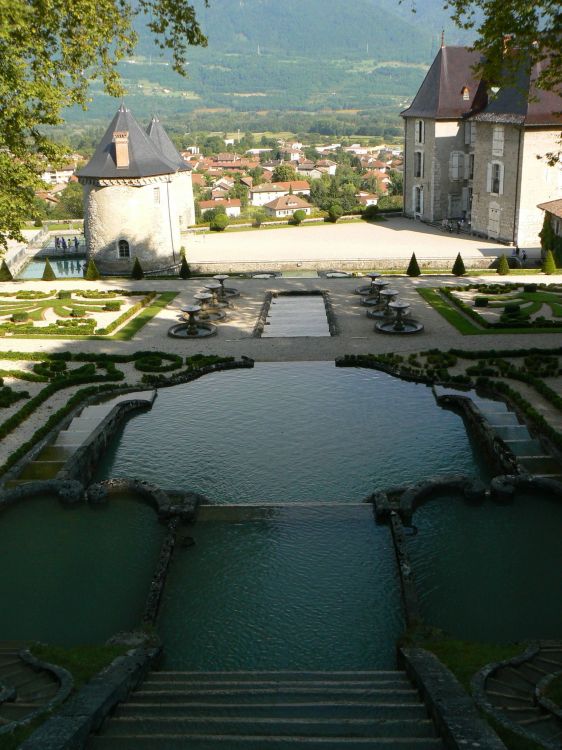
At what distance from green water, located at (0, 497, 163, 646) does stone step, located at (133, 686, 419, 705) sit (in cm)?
236

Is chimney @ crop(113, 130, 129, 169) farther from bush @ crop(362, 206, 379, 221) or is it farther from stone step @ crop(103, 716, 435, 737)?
stone step @ crop(103, 716, 435, 737)

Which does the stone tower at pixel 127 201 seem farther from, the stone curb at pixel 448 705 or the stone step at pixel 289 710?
the stone step at pixel 289 710

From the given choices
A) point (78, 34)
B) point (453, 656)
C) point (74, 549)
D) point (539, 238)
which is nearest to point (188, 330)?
point (78, 34)

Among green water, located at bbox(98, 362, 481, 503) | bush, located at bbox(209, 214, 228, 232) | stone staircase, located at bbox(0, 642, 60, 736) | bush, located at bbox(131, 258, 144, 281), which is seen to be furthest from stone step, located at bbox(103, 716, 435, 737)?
bush, located at bbox(209, 214, 228, 232)

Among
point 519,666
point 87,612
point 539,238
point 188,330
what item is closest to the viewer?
point 519,666

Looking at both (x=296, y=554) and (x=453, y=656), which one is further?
(x=296, y=554)

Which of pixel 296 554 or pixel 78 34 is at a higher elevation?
pixel 78 34

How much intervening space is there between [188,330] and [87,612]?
16.1 m

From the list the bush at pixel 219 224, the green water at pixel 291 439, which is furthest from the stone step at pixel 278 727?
the bush at pixel 219 224

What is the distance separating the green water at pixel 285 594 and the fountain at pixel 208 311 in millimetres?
15220

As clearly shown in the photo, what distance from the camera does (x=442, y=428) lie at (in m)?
18.0

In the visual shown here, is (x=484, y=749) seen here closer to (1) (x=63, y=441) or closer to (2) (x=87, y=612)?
(2) (x=87, y=612)

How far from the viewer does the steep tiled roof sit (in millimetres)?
48188

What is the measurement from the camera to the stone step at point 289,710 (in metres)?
7.88
